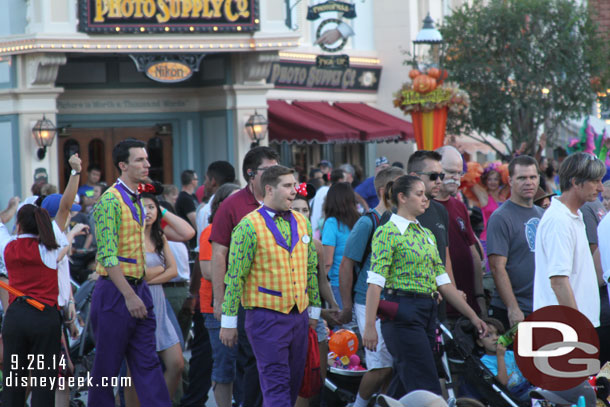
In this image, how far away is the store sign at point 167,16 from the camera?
17.1 meters

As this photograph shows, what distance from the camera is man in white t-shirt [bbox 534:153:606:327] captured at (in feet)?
19.8

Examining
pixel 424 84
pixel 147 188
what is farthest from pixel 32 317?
pixel 424 84

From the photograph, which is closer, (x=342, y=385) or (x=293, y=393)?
(x=293, y=393)

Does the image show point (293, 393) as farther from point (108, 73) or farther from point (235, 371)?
point (108, 73)

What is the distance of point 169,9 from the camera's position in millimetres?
17578

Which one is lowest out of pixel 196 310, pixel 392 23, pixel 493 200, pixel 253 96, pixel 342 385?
pixel 342 385

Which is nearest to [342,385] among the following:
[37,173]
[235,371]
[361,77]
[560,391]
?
[235,371]

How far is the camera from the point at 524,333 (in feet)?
21.6

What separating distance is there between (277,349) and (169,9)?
39.8 ft

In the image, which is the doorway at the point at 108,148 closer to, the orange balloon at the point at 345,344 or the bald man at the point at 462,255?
the orange balloon at the point at 345,344

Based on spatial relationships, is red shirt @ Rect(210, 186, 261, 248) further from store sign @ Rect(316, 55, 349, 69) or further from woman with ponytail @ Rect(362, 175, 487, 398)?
store sign @ Rect(316, 55, 349, 69)

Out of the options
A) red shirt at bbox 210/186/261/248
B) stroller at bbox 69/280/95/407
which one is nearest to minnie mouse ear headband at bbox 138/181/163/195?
red shirt at bbox 210/186/261/248

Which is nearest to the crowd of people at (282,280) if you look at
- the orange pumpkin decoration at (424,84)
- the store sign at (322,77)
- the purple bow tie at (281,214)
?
the purple bow tie at (281,214)

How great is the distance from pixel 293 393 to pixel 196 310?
2204 millimetres
